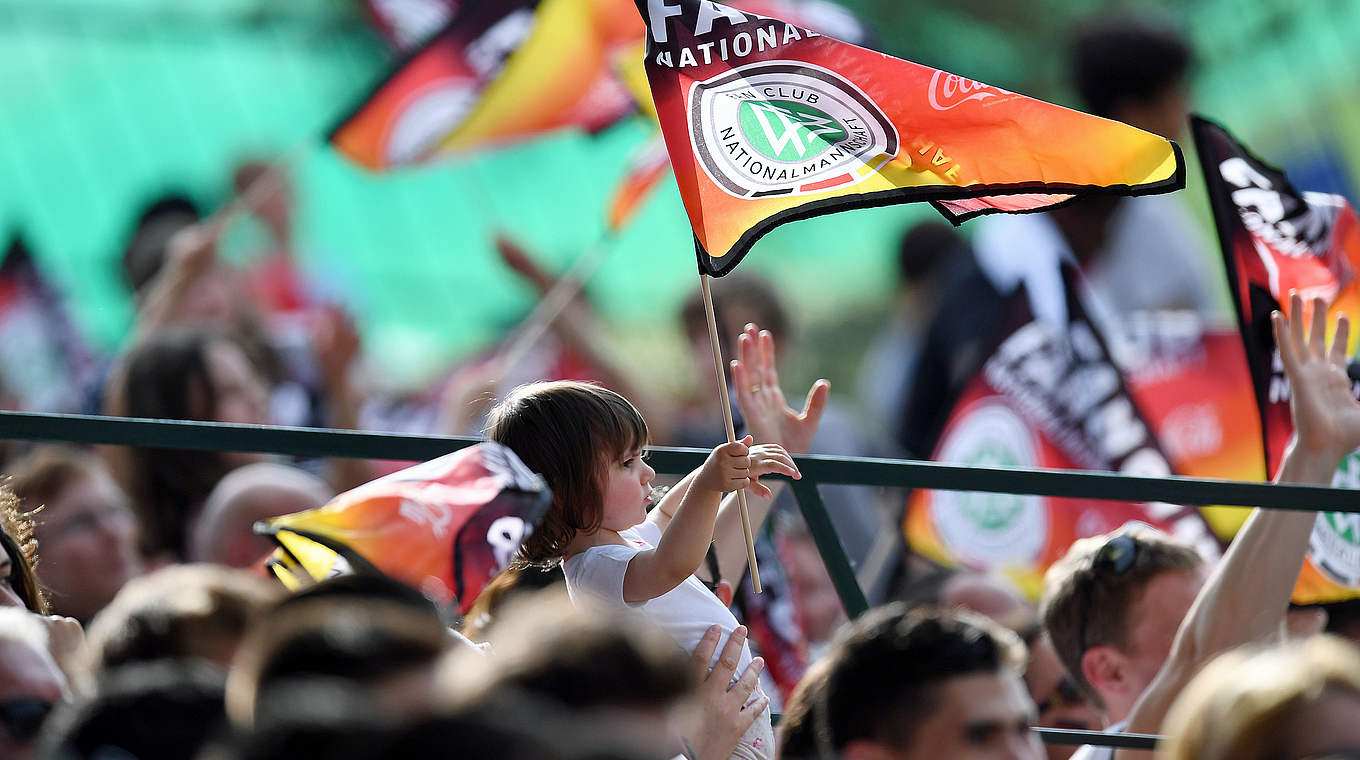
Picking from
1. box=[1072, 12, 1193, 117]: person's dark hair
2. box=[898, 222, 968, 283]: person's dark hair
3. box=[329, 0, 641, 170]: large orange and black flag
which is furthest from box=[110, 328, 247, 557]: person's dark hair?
box=[1072, 12, 1193, 117]: person's dark hair

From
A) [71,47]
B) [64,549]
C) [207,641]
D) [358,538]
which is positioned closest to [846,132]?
[358,538]

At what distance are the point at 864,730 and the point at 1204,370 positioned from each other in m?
5.60

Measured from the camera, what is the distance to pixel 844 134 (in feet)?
12.2

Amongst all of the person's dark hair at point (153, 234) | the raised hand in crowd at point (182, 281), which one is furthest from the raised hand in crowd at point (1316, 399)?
the person's dark hair at point (153, 234)

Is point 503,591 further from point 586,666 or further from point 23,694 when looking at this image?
point 586,666

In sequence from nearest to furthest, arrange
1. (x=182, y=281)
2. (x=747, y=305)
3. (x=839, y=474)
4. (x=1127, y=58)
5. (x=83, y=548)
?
1. (x=839, y=474)
2. (x=83, y=548)
3. (x=747, y=305)
4. (x=182, y=281)
5. (x=1127, y=58)

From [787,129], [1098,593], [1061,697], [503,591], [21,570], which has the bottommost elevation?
[1061,697]

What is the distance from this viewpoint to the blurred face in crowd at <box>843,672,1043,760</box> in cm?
250

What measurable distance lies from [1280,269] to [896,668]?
237 centimetres

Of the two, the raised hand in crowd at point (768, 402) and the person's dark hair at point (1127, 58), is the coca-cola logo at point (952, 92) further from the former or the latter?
the person's dark hair at point (1127, 58)

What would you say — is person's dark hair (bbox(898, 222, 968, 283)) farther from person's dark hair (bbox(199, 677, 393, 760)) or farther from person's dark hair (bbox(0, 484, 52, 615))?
person's dark hair (bbox(199, 677, 393, 760))

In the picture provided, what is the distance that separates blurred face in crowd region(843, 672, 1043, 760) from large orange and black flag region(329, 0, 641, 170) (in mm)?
4103

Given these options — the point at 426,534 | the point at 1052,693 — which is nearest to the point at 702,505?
the point at 426,534

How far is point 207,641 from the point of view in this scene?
247 centimetres
